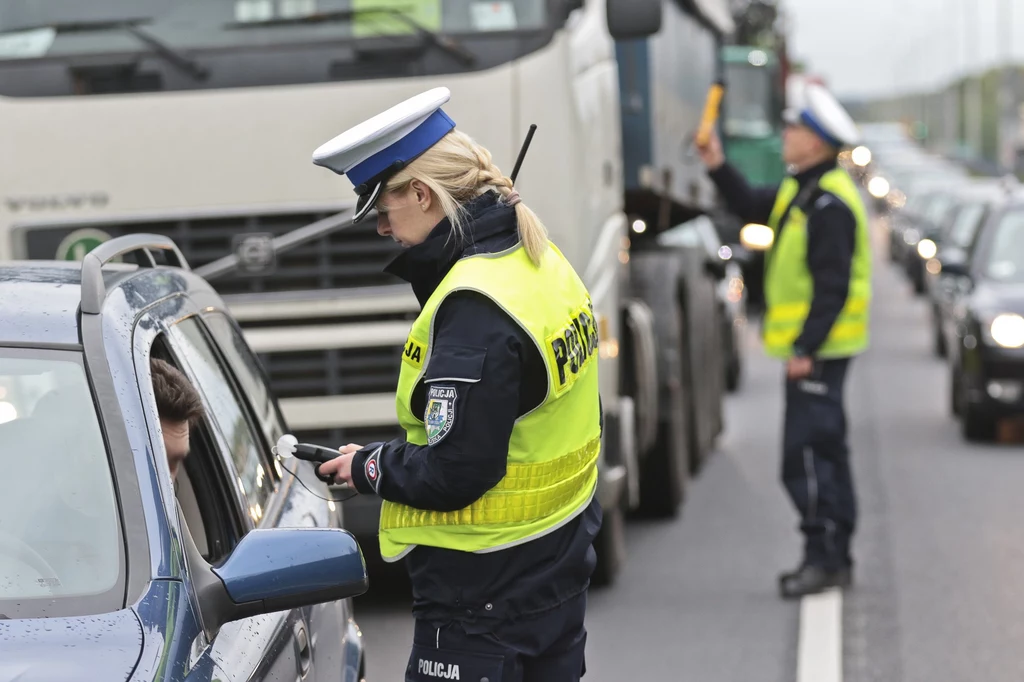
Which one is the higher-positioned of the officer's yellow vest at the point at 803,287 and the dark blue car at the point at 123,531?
the dark blue car at the point at 123,531

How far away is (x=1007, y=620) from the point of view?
24.0 ft

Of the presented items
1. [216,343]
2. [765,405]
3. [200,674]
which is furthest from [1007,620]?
[765,405]

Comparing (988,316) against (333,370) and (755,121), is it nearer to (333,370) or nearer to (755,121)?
(333,370)

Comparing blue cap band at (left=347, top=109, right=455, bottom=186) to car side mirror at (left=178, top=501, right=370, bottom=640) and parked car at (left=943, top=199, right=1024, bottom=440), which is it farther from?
parked car at (left=943, top=199, right=1024, bottom=440)

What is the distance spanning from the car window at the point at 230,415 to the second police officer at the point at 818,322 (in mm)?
3981

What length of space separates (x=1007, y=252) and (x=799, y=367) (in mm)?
6428

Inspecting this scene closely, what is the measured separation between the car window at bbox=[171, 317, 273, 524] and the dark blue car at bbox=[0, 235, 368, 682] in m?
0.02

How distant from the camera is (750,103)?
73.3 feet

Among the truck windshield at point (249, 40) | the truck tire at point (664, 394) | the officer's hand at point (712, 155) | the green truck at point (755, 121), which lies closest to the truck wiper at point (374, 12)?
the truck windshield at point (249, 40)

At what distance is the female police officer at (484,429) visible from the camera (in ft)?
10.8

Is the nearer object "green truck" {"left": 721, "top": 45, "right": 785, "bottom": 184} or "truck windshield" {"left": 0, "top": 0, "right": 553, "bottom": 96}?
"truck windshield" {"left": 0, "top": 0, "right": 553, "bottom": 96}

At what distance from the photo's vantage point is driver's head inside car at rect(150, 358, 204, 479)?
134 inches

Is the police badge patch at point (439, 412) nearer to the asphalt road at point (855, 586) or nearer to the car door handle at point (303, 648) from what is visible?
the car door handle at point (303, 648)

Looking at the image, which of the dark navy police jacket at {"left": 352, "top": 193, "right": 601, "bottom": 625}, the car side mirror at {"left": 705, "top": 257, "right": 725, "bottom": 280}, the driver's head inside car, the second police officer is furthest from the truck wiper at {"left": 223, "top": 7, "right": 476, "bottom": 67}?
the car side mirror at {"left": 705, "top": 257, "right": 725, "bottom": 280}
